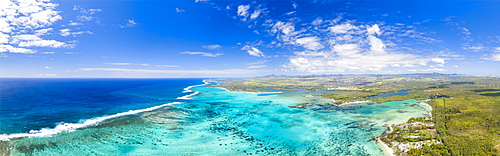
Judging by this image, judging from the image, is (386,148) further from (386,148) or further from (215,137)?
(215,137)

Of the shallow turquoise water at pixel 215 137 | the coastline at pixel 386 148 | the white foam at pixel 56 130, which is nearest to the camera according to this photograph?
the coastline at pixel 386 148

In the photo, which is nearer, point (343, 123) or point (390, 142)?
point (390, 142)

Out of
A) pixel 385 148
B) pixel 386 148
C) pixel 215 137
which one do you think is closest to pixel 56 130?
pixel 215 137

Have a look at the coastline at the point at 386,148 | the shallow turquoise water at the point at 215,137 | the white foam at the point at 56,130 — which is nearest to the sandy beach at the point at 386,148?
the coastline at the point at 386,148

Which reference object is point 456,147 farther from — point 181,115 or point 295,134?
point 181,115

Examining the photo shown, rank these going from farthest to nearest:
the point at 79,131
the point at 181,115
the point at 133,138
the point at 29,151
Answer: the point at 181,115 → the point at 79,131 → the point at 133,138 → the point at 29,151

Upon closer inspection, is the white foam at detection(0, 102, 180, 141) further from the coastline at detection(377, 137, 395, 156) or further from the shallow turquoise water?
the coastline at detection(377, 137, 395, 156)

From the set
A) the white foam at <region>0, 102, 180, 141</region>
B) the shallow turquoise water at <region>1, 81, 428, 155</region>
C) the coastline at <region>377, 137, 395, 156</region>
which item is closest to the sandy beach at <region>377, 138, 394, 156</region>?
the coastline at <region>377, 137, 395, 156</region>

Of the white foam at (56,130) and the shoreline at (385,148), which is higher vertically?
the white foam at (56,130)

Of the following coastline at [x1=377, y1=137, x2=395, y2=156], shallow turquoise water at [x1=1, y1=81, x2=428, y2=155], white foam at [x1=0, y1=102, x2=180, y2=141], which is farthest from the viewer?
white foam at [x1=0, y1=102, x2=180, y2=141]

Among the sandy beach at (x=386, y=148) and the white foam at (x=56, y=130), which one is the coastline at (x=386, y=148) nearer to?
the sandy beach at (x=386, y=148)

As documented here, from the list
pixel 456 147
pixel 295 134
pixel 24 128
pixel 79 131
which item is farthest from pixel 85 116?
pixel 456 147
